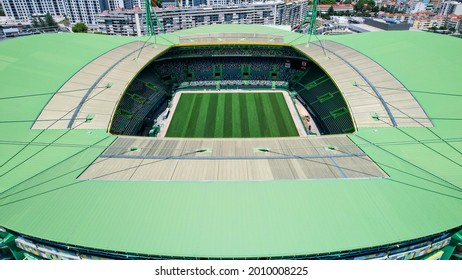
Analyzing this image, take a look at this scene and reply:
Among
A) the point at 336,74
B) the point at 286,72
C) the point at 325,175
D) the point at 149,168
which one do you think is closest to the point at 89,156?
the point at 149,168

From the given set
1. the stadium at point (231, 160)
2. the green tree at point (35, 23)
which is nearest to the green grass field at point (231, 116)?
the stadium at point (231, 160)

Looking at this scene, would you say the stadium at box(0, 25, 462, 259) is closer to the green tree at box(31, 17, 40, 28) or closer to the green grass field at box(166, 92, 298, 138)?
the green grass field at box(166, 92, 298, 138)

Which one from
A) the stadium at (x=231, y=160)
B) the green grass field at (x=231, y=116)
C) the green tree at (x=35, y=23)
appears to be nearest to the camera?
the stadium at (x=231, y=160)

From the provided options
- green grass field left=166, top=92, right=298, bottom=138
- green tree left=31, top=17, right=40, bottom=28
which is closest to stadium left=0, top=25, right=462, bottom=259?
green grass field left=166, top=92, right=298, bottom=138

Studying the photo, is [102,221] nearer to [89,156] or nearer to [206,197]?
[206,197]

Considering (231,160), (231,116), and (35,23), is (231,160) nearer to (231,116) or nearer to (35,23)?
(231,116)

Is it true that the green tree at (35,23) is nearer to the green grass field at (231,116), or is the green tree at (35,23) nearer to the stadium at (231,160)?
the stadium at (231,160)
